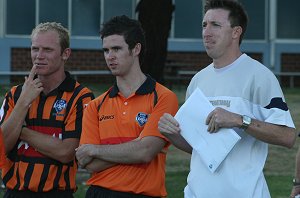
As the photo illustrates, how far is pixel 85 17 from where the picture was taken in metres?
26.4

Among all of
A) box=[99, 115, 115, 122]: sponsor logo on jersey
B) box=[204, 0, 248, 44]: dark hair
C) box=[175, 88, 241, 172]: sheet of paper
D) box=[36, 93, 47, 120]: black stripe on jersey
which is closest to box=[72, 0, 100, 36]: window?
box=[36, 93, 47, 120]: black stripe on jersey

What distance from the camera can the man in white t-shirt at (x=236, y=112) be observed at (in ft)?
15.3

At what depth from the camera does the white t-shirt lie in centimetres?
475

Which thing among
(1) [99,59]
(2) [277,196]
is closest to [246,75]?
(2) [277,196]

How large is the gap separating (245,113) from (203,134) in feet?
0.87

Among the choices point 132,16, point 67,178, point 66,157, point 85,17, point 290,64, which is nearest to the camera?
point 66,157

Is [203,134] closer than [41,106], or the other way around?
[203,134]

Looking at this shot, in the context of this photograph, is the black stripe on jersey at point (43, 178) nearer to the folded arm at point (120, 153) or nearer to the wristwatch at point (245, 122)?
the folded arm at point (120, 153)

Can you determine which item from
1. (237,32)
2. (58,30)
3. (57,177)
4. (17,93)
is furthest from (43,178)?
(237,32)

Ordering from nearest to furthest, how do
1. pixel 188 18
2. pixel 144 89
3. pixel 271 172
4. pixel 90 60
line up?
pixel 144 89 < pixel 271 172 < pixel 90 60 < pixel 188 18

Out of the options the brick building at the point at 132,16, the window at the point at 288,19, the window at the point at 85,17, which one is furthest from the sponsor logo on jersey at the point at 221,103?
the window at the point at 288,19

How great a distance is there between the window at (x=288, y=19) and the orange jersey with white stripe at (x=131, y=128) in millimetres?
23194

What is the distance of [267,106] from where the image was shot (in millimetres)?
4762

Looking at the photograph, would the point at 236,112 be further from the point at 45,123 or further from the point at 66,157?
the point at 45,123
